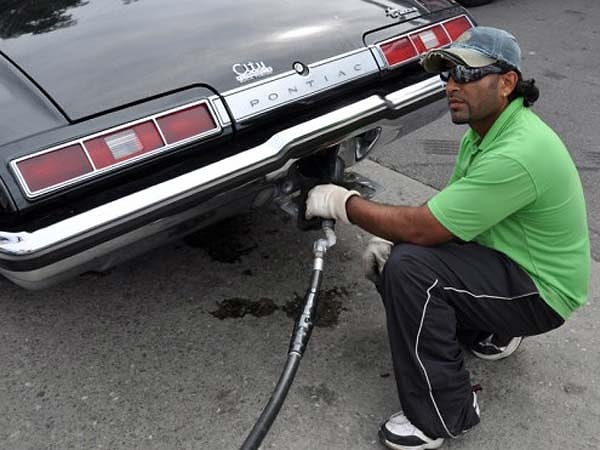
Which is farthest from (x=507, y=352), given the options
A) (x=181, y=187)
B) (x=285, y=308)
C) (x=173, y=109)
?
(x=173, y=109)

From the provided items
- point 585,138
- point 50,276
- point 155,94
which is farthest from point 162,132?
point 585,138

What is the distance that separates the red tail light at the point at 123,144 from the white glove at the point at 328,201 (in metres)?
0.59

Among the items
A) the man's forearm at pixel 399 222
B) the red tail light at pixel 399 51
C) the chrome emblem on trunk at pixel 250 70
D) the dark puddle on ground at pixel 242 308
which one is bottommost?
the dark puddle on ground at pixel 242 308

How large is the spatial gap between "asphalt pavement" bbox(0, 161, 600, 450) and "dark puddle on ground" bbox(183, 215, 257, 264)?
18 mm

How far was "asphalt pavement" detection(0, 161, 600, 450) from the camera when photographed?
7.44ft

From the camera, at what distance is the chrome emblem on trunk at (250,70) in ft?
7.27

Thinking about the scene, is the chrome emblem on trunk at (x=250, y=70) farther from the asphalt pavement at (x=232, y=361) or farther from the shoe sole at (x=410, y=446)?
the shoe sole at (x=410, y=446)

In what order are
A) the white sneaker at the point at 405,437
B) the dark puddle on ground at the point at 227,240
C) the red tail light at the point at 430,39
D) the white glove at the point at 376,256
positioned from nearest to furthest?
the white sneaker at the point at 405,437
the white glove at the point at 376,256
the red tail light at the point at 430,39
the dark puddle on ground at the point at 227,240

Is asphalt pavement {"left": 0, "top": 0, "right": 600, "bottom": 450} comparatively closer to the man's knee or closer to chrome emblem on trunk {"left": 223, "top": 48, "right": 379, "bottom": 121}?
the man's knee

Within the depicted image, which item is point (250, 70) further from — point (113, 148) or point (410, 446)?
point (410, 446)

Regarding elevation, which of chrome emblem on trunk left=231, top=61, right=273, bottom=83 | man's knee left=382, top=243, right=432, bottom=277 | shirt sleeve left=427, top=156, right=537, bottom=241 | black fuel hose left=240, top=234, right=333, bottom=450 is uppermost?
chrome emblem on trunk left=231, top=61, right=273, bottom=83

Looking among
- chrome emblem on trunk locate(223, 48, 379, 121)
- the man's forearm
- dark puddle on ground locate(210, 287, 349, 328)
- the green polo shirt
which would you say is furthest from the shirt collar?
dark puddle on ground locate(210, 287, 349, 328)

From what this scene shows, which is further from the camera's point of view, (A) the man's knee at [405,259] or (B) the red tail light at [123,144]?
(A) the man's knee at [405,259]

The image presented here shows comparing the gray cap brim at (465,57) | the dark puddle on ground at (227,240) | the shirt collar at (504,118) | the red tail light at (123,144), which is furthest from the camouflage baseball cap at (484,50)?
the dark puddle on ground at (227,240)
